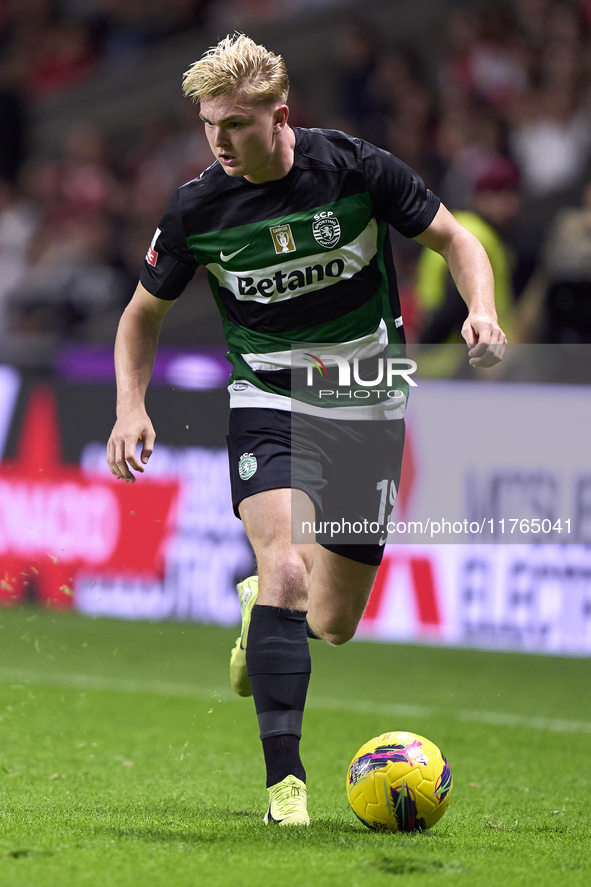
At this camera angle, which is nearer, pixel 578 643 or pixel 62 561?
pixel 578 643

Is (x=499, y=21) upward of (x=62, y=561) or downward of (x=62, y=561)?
upward

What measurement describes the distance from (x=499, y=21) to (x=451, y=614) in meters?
5.79

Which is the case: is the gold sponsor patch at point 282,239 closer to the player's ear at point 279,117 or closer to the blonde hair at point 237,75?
the player's ear at point 279,117

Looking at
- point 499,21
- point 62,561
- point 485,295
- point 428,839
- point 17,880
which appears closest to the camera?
point 17,880

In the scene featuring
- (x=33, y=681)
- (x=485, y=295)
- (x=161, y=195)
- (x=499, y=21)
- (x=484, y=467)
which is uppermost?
(x=499, y=21)

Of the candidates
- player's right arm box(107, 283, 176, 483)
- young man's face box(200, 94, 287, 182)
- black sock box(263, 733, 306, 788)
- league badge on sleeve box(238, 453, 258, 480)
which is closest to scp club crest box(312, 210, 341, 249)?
young man's face box(200, 94, 287, 182)

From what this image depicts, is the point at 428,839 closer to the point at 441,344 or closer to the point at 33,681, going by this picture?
the point at 33,681

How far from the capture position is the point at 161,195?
1291 centimetres

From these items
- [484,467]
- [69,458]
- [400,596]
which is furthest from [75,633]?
[484,467]

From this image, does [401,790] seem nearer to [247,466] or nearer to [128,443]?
[247,466]

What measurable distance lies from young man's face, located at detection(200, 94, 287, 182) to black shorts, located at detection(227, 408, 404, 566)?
85 cm

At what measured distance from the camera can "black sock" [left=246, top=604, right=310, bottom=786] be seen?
12.5 ft

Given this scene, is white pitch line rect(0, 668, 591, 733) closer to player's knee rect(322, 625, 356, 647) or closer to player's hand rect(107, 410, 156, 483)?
player's knee rect(322, 625, 356, 647)

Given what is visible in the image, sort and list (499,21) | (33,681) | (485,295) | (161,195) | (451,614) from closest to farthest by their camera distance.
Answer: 1. (485,295)
2. (33,681)
3. (451,614)
4. (499,21)
5. (161,195)
